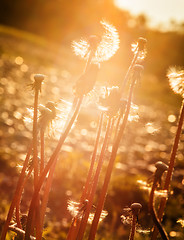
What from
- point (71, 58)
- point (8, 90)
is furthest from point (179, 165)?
point (71, 58)

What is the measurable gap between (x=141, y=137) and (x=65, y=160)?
510 cm

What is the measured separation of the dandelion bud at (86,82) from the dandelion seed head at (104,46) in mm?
117

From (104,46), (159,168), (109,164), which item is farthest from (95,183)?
(104,46)

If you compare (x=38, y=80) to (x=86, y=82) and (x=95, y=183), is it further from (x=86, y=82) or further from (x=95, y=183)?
(x=95, y=183)

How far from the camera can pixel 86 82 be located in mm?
854

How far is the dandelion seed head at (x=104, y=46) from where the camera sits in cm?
101

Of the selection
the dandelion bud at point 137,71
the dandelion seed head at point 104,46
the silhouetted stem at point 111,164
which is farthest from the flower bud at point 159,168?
the dandelion seed head at point 104,46

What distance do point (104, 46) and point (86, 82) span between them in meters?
0.22

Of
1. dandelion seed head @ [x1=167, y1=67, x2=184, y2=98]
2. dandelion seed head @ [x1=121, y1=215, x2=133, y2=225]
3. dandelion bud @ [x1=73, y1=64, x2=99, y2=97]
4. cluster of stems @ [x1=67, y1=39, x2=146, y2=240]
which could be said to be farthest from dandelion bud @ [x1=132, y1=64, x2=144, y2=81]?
dandelion seed head @ [x1=121, y1=215, x2=133, y2=225]

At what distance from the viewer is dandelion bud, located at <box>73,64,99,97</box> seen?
85cm

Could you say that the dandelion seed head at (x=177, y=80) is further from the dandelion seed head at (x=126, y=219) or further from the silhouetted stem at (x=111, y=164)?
the dandelion seed head at (x=126, y=219)

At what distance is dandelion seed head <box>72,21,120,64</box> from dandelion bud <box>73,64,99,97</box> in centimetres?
12

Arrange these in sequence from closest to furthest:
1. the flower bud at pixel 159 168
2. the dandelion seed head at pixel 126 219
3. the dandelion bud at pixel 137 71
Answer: the flower bud at pixel 159 168 → the dandelion bud at pixel 137 71 → the dandelion seed head at pixel 126 219

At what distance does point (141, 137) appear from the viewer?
9.37 m
